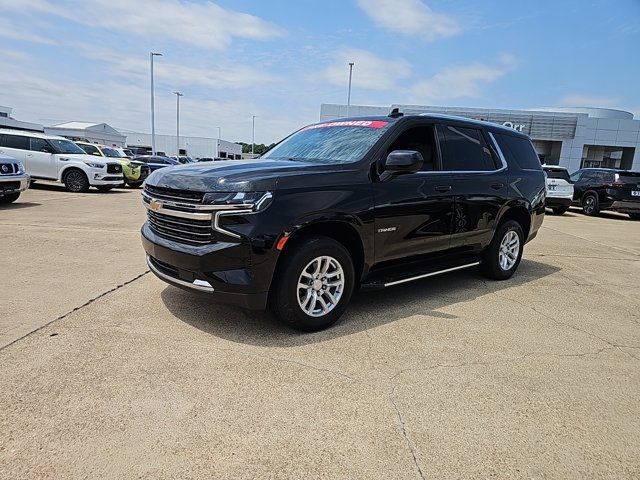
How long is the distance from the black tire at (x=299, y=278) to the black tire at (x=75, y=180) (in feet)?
47.9

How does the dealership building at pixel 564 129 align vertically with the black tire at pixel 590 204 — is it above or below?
above

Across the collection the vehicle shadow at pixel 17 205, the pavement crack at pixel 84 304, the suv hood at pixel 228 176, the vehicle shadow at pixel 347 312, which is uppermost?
the suv hood at pixel 228 176

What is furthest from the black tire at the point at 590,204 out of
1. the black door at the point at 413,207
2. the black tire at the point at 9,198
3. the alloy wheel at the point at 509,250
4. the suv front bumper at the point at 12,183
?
the black tire at the point at 9,198

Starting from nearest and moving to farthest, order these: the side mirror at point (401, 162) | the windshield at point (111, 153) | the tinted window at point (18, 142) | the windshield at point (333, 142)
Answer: the side mirror at point (401, 162) < the windshield at point (333, 142) < the tinted window at point (18, 142) < the windshield at point (111, 153)

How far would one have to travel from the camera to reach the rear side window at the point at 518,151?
5914mm

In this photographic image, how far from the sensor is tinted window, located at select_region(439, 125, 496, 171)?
5020 mm

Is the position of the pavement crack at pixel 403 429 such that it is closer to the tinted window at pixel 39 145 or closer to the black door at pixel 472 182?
the black door at pixel 472 182

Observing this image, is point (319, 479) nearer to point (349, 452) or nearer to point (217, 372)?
point (349, 452)

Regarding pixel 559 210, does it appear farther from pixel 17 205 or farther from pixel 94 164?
pixel 17 205

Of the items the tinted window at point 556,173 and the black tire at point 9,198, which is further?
the tinted window at point 556,173

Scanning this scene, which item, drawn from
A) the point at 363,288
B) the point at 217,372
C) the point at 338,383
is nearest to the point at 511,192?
the point at 363,288

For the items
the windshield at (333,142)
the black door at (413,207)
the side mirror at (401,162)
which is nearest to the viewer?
the side mirror at (401,162)

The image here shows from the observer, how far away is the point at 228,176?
350 cm

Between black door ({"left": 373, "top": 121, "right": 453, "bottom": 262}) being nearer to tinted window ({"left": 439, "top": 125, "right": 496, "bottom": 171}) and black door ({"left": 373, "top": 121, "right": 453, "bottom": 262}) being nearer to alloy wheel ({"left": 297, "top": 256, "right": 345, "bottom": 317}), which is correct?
tinted window ({"left": 439, "top": 125, "right": 496, "bottom": 171})
